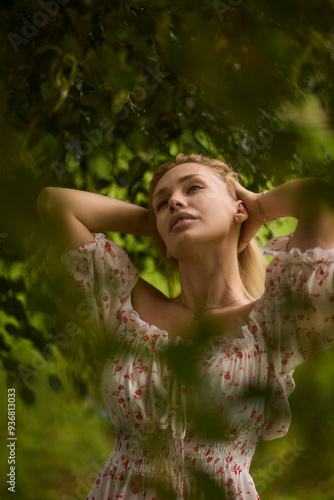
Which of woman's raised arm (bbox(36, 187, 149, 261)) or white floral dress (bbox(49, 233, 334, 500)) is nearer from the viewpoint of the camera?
white floral dress (bbox(49, 233, 334, 500))

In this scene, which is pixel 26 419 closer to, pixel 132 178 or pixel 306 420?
pixel 132 178

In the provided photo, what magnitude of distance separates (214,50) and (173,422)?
2.47 feet

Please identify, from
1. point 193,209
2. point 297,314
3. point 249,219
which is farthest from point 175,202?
point 297,314

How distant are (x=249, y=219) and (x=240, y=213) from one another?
0.03m

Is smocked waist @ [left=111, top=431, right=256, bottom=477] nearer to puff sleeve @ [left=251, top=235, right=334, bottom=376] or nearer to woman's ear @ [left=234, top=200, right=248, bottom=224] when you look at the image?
puff sleeve @ [left=251, top=235, right=334, bottom=376]

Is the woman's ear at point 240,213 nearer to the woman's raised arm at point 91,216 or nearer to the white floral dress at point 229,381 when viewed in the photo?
the white floral dress at point 229,381

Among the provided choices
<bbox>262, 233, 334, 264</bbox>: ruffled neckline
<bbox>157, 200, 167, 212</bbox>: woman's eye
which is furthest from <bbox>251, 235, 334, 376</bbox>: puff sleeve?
<bbox>157, 200, 167, 212</bbox>: woman's eye

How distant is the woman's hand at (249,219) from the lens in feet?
3.14

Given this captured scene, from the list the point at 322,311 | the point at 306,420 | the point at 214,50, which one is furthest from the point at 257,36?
the point at 322,311

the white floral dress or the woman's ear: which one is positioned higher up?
the woman's ear

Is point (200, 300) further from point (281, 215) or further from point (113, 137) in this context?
point (113, 137)

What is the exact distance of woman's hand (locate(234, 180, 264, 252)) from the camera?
37.6 inches


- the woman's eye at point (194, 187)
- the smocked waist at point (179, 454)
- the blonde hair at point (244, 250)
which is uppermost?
the woman's eye at point (194, 187)

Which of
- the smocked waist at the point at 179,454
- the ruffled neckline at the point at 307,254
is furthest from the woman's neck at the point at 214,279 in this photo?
the smocked waist at the point at 179,454
